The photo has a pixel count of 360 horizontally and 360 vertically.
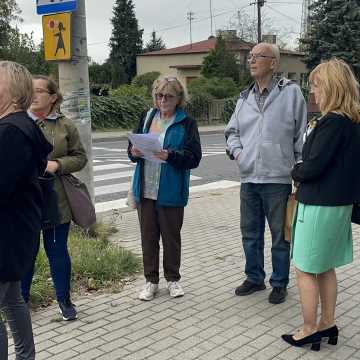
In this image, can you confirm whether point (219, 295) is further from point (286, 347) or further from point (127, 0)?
point (127, 0)

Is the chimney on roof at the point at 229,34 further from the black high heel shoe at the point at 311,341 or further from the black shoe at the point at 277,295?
the black high heel shoe at the point at 311,341

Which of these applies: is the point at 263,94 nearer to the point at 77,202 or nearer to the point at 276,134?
→ the point at 276,134

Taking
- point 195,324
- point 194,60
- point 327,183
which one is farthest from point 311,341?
point 194,60

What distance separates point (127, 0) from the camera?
7269 cm

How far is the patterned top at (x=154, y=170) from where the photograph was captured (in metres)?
4.57

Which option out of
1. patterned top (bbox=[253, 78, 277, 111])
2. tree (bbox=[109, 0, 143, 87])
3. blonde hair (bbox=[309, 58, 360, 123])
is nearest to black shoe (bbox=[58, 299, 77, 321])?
patterned top (bbox=[253, 78, 277, 111])

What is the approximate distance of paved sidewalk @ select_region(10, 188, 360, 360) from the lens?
3.67m

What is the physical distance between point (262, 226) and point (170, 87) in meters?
1.39

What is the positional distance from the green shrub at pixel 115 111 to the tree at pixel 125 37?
136 ft

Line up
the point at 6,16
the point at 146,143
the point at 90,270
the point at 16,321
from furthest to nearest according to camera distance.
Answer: the point at 6,16 < the point at 90,270 < the point at 146,143 < the point at 16,321

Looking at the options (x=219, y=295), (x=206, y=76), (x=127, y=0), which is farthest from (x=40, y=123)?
(x=127, y=0)

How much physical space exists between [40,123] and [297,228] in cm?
193

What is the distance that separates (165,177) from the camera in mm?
4547

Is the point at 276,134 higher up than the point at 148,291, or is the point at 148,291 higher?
the point at 276,134
